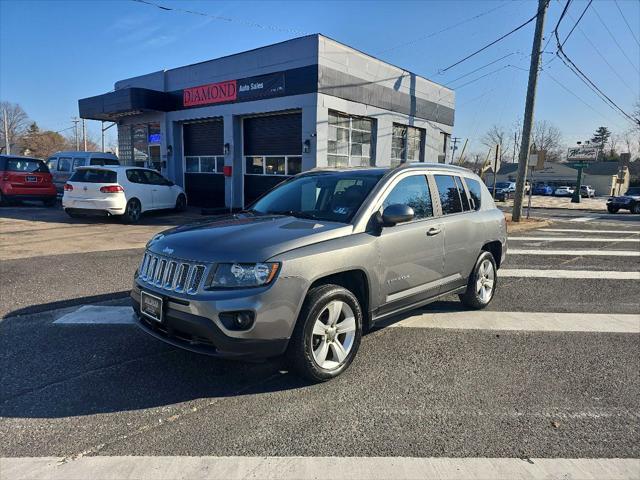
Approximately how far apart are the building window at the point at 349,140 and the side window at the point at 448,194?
433 inches

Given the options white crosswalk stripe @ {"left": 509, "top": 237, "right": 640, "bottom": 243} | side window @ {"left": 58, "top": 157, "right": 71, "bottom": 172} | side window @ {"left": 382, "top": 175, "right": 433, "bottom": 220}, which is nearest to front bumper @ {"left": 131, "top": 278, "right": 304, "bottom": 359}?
side window @ {"left": 382, "top": 175, "right": 433, "bottom": 220}

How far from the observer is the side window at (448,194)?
4934mm

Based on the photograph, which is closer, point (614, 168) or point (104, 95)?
point (104, 95)

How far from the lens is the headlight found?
3119mm

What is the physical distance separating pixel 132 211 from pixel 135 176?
43.8 inches

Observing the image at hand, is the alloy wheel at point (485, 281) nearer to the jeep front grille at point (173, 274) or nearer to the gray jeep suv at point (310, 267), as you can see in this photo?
the gray jeep suv at point (310, 267)

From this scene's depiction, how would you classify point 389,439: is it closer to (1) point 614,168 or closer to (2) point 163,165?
(2) point 163,165

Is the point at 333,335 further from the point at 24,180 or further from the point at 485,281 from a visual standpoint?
the point at 24,180

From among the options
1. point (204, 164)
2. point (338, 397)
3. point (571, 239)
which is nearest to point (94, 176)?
point (204, 164)

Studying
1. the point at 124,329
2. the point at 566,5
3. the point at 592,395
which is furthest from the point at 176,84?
the point at 592,395

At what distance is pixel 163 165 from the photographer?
20.6 m

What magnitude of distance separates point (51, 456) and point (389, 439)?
2.04 meters

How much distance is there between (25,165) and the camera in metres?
15.9

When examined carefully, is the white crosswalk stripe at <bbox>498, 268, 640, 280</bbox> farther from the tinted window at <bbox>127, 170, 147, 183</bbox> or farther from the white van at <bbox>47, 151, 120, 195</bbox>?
the white van at <bbox>47, 151, 120, 195</bbox>
